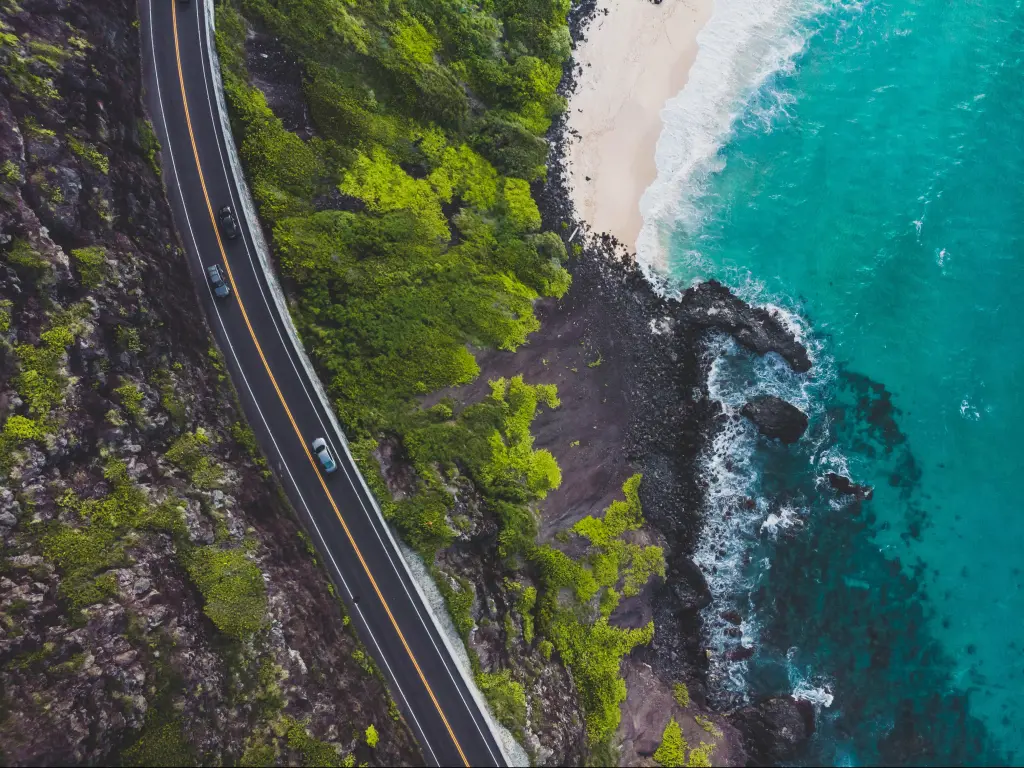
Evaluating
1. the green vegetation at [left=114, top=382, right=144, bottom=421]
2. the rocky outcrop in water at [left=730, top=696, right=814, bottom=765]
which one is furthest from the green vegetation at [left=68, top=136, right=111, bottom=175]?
the rocky outcrop in water at [left=730, top=696, right=814, bottom=765]

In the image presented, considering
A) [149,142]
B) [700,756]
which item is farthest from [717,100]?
[700,756]

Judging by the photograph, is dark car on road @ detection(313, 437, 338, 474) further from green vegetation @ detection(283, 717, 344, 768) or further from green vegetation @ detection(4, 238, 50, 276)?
green vegetation @ detection(4, 238, 50, 276)

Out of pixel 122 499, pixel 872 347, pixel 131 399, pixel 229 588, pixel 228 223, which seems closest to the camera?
pixel 122 499

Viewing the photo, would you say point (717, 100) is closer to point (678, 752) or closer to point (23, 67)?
point (23, 67)

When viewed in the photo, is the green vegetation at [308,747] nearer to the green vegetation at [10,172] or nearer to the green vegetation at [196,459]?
the green vegetation at [196,459]

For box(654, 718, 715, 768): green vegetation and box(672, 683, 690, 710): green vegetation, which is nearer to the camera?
box(654, 718, 715, 768): green vegetation

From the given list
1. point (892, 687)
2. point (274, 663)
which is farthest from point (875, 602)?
point (274, 663)
